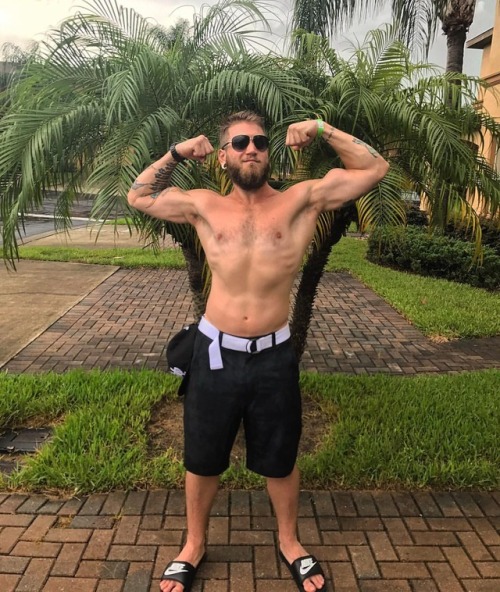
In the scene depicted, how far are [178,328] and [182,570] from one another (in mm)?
3980

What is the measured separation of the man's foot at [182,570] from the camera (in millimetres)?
2297

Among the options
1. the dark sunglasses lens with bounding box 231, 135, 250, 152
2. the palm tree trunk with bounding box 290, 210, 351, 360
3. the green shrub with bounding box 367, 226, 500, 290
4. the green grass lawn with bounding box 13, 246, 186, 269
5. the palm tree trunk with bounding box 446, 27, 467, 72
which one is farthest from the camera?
the green grass lawn with bounding box 13, 246, 186, 269

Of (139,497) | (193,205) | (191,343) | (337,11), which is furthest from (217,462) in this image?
(337,11)

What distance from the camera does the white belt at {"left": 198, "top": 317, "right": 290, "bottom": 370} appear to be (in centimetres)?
228

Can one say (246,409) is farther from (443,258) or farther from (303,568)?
(443,258)

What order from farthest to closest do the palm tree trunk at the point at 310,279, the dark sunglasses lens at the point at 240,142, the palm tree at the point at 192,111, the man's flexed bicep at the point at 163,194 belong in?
the palm tree trunk at the point at 310,279 → the palm tree at the point at 192,111 → the man's flexed bicep at the point at 163,194 → the dark sunglasses lens at the point at 240,142

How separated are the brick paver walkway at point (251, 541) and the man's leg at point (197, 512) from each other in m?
0.10

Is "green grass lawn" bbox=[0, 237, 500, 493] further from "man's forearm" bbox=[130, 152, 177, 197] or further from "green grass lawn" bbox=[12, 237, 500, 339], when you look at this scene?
"man's forearm" bbox=[130, 152, 177, 197]

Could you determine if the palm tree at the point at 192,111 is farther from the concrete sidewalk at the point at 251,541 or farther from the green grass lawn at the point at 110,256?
the green grass lawn at the point at 110,256

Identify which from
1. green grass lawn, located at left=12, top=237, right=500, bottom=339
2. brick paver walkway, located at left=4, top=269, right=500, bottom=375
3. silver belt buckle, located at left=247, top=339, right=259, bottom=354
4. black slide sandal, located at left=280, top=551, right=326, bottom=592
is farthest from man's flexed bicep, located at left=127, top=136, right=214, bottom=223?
brick paver walkway, located at left=4, top=269, right=500, bottom=375

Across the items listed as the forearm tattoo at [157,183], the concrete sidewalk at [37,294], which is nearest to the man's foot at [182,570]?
the forearm tattoo at [157,183]

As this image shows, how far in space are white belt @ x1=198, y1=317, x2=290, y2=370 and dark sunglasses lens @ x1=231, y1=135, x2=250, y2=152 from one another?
0.76 meters

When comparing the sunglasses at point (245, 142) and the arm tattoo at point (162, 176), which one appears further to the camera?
the arm tattoo at point (162, 176)

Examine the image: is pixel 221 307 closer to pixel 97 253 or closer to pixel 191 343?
pixel 191 343
